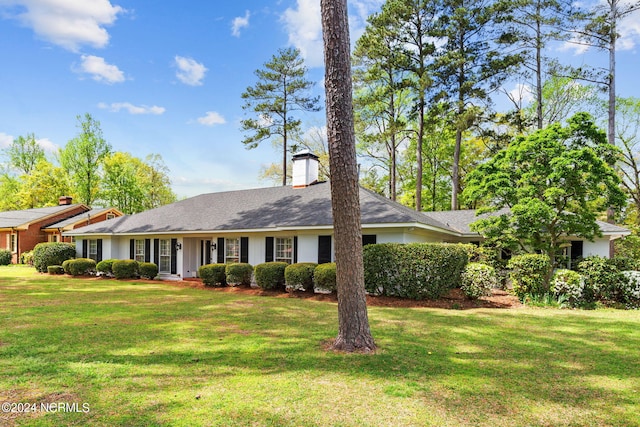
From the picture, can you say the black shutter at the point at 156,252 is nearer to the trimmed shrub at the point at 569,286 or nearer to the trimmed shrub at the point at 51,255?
the trimmed shrub at the point at 51,255

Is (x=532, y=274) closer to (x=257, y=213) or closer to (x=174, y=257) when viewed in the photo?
(x=257, y=213)

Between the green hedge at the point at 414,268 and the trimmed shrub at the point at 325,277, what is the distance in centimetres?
106

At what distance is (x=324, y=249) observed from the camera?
1296 centimetres

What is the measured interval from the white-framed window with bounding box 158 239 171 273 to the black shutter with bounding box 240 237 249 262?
4517mm

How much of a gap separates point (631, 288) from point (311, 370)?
34.3 ft

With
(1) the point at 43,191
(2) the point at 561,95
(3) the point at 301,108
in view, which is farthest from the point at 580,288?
(1) the point at 43,191

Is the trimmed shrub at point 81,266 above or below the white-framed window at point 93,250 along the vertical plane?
below

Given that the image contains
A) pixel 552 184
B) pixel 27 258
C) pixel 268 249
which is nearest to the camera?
pixel 552 184

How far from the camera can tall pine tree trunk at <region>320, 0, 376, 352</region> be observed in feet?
18.3

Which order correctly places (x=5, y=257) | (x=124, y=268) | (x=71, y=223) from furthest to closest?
1. (x=71, y=223)
2. (x=5, y=257)
3. (x=124, y=268)

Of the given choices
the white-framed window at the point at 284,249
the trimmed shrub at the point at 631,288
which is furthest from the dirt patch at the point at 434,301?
the trimmed shrub at the point at 631,288

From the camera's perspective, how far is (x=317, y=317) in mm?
8469

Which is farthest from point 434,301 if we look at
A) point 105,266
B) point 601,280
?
point 105,266

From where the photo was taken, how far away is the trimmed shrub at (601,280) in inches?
412
